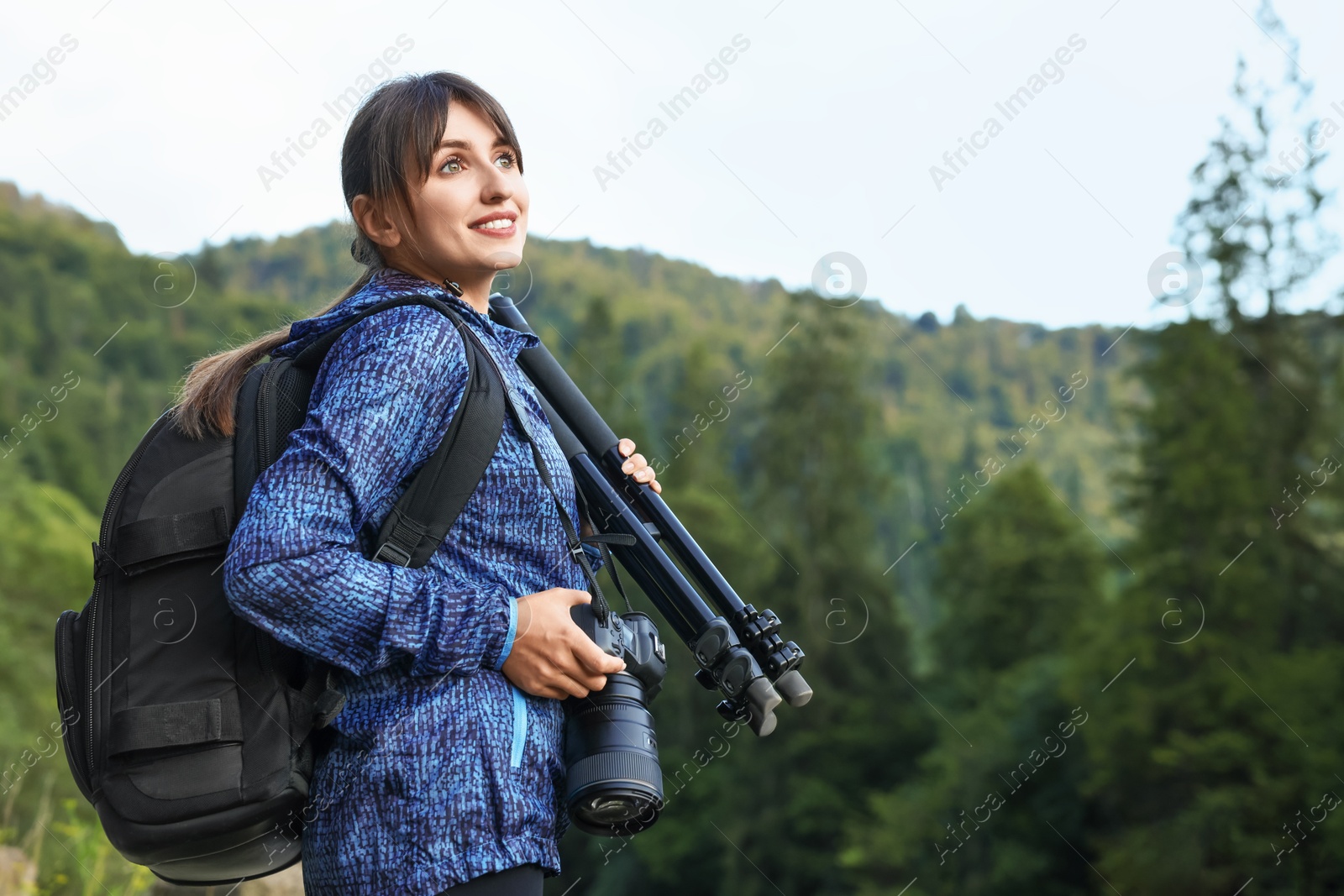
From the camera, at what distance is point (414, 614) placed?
1.60 metres

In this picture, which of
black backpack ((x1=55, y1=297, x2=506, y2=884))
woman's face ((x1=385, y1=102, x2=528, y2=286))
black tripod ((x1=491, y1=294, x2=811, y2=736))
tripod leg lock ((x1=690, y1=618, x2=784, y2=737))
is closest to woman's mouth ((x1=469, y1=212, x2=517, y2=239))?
woman's face ((x1=385, y1=102, x2=528, y2=286))

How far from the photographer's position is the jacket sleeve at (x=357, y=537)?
155 cm

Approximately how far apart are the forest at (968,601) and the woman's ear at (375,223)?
0.83 ft

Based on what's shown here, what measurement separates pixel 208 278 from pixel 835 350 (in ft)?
134

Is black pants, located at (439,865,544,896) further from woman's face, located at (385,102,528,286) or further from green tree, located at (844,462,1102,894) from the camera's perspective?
green tree, located at (844,462,1102,894)

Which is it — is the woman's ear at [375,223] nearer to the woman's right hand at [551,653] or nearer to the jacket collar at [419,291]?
the jacket collar at [419,291]

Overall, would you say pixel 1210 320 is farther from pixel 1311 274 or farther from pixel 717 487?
pixel 717 487

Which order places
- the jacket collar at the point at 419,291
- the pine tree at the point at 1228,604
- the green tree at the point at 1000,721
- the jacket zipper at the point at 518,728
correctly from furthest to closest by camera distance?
1. the green tree at the point at 1000,721
2. the pine tree at the point at 1228,604
3. the jacket collar at the point at 419,291
4. the jacket zipper at the point at 518,728

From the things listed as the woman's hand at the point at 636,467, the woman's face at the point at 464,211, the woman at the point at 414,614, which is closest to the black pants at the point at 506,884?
the woman at the point at 414,614

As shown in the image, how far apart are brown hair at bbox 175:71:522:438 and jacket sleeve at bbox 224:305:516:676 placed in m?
0.25

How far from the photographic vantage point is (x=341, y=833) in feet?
5.30

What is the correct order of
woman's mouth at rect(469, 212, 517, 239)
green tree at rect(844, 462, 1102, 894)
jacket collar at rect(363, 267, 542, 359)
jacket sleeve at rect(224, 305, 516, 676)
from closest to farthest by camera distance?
jacket sleeve at rect(224, 305, 516, 676) < jacket collar at rect(363, 267, 542, 359) < woman's mouth at rect(469, 212, 517, 239) < green tree at rect(844, 462, 1102, 894)

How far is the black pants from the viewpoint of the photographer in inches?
61.9

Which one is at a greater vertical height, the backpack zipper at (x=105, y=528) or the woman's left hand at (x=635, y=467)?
the woman's left hand at (x=635, y=467)
